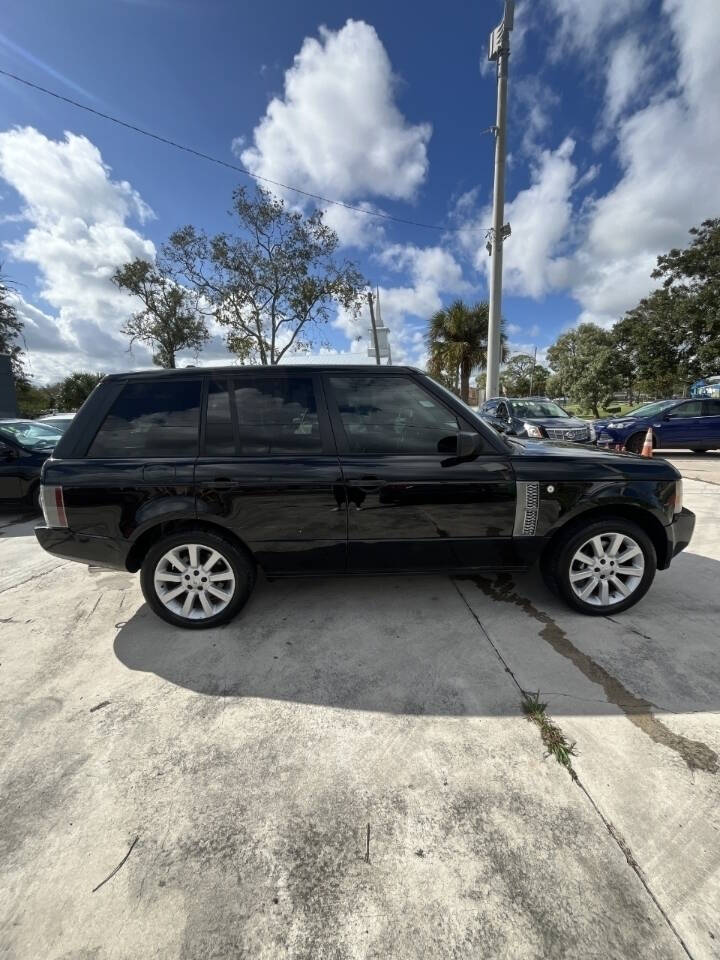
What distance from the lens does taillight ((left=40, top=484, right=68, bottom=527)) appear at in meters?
2.67

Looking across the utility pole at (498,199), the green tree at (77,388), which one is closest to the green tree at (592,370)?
the utility pole at (498,199)

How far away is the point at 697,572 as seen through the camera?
367 cm

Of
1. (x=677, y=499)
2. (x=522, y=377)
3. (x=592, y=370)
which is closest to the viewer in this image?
(x=677, y=499)

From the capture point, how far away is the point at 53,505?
8.82 ft

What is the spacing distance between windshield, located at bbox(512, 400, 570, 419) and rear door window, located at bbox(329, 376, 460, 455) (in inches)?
352

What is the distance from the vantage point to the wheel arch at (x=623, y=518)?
289 cm

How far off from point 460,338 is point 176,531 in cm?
2436

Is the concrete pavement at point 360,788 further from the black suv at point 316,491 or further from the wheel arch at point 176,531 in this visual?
the wheel arch at point 176,531

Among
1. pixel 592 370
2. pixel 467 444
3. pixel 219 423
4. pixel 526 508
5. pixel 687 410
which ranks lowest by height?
pixel 526 508

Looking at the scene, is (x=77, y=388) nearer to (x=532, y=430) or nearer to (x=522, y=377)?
(x=532, y=430)

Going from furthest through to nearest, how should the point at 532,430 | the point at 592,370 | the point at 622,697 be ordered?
the point at 592,370
the point at 532,430
the point at 622,697

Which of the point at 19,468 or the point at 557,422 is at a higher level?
the point at 557,422

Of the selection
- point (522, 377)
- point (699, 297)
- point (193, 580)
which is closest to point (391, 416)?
point (193, 580)

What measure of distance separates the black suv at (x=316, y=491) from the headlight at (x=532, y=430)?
22.4ft
